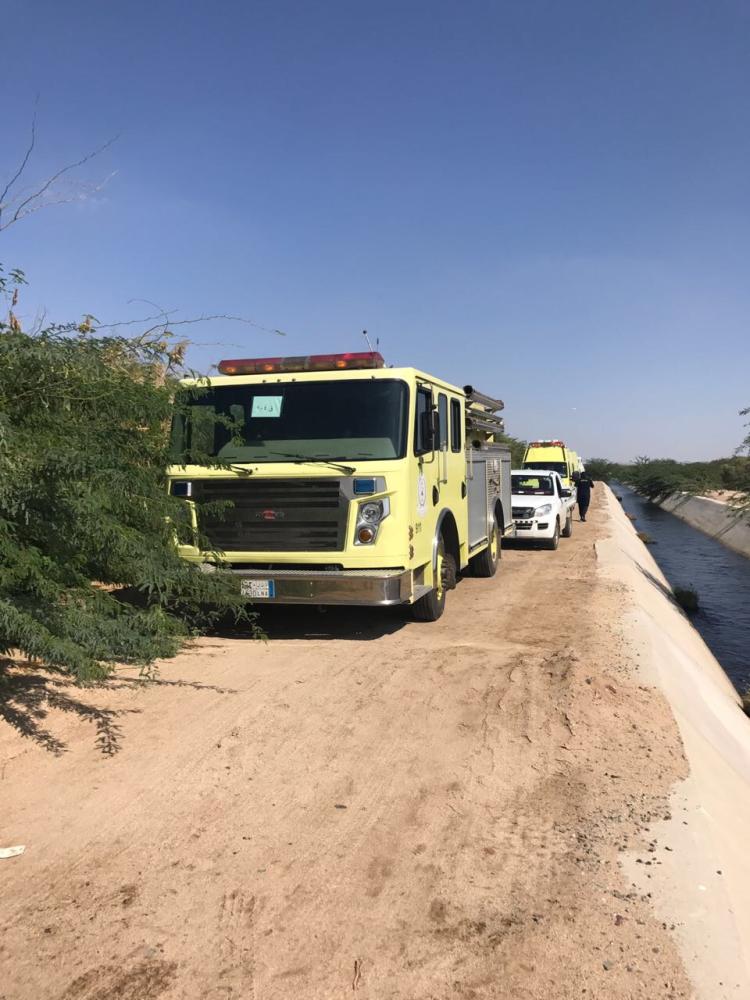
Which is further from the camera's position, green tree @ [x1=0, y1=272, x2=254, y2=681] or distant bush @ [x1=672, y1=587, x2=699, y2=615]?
distant bush @ [x1=672, y1=587, x2=699, y2=615]

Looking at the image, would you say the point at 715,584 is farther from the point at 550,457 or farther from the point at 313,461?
the point at 313,461

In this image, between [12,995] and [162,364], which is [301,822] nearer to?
[12,995]

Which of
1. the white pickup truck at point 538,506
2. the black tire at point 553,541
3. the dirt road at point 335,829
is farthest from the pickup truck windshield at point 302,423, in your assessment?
the black tire at point 553,541

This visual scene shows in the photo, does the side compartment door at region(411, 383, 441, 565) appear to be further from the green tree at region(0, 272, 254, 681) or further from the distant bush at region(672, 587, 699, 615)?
the distant bush at region(672, 587, 699, 615)

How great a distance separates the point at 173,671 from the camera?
19.4 feet

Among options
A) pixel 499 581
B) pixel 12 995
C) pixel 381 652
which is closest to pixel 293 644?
pixel 381 652

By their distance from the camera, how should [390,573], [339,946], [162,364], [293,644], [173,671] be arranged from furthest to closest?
[293,644] → [390,573] → [173,671] → [162,364] → [339,946]

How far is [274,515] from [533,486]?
1189 centimetres

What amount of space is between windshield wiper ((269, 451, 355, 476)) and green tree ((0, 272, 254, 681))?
6.32ft

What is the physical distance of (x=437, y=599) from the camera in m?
8.23

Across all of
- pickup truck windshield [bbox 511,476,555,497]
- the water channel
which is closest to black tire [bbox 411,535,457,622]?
the water channel

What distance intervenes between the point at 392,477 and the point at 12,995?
485 cm

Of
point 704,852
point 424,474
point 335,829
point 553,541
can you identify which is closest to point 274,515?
point 424,474

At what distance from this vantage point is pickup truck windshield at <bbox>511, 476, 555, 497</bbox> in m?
17.4
